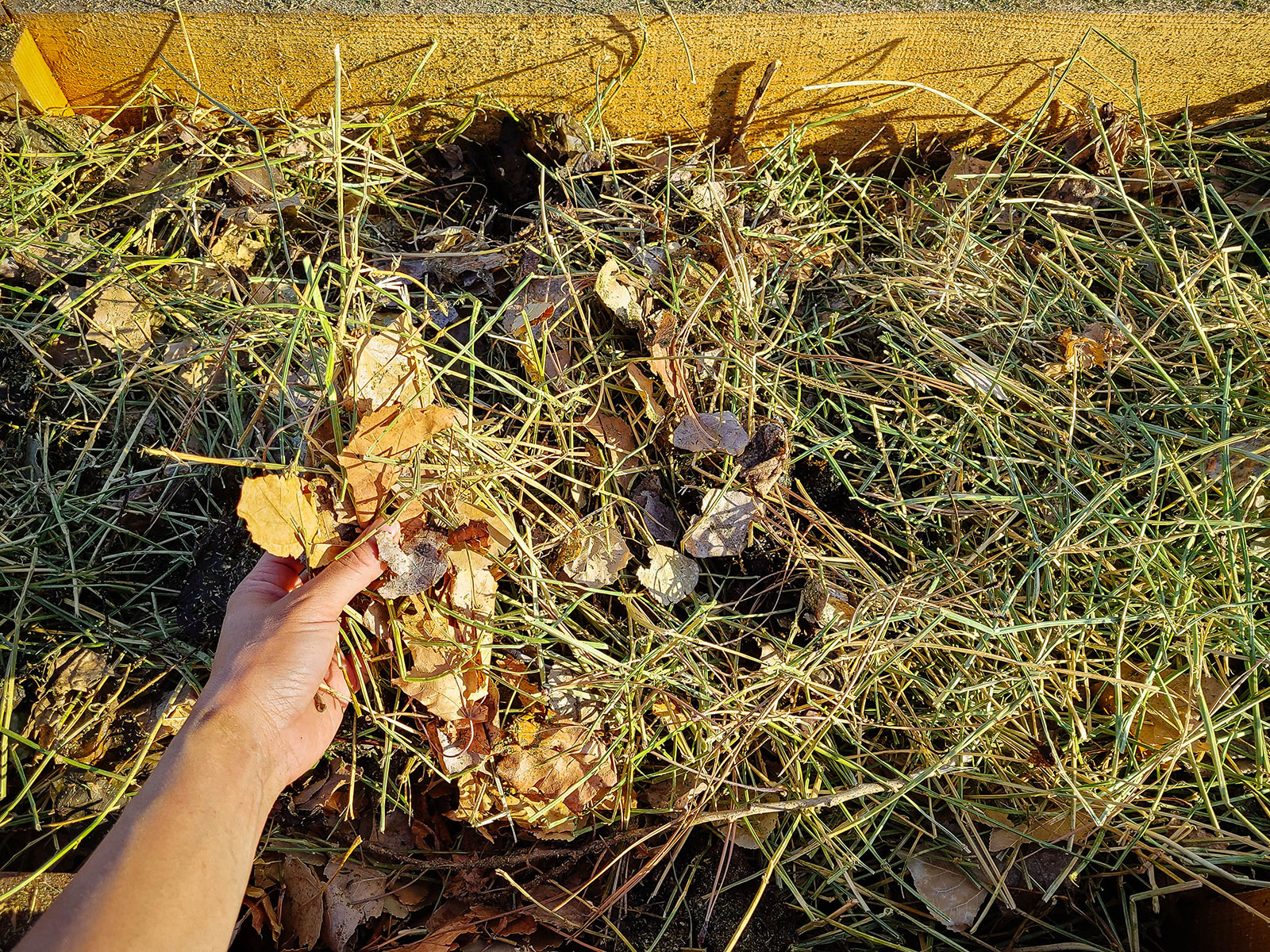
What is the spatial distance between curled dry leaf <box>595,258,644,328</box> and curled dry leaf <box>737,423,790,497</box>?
0.40 m

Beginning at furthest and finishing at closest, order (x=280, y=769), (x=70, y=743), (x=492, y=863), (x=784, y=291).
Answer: (x=784, y=291)
(x=70, y=743)
(x=492, y=863)
(x=280, y=769)

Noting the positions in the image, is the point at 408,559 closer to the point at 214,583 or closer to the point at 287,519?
the point at 287,519

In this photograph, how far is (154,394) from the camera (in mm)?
1860

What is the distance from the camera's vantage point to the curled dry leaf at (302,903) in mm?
1608

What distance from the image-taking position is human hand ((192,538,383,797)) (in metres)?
1.34

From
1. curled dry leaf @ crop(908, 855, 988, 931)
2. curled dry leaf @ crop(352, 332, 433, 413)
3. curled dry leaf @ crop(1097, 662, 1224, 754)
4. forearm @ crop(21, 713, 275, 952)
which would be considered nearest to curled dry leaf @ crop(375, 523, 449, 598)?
curled dry leaf @ crop(352, 332, 433, 413)

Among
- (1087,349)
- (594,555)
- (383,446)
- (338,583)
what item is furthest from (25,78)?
(1087,349)

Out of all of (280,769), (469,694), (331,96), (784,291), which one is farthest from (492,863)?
(331,96)

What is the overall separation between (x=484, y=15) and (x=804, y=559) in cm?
155

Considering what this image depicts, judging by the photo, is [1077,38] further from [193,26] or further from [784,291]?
[193,26]

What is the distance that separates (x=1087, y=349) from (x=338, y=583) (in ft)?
5.77

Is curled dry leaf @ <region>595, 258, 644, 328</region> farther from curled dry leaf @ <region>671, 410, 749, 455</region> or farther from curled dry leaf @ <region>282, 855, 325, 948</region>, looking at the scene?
curled dry leaf @ <region>282, 855, 325, 948</region>

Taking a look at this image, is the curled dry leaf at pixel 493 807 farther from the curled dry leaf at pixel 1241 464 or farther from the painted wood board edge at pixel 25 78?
the painted wood board edge at pixel 25 78

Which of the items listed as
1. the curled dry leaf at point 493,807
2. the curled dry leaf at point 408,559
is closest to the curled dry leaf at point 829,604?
the curled dry leaf at point 493,807
